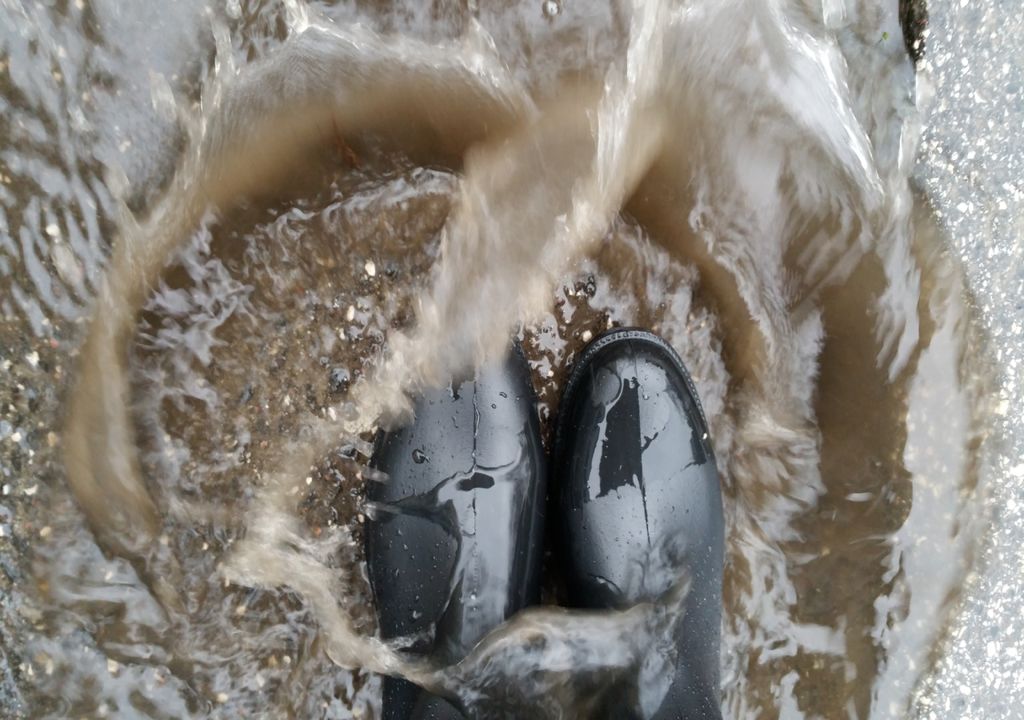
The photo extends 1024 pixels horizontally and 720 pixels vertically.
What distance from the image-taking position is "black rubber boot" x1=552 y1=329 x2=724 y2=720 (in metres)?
1.47

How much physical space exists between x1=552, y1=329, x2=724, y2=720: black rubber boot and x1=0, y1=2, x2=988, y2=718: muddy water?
8 centimetres

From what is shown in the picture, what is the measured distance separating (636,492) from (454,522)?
41cm

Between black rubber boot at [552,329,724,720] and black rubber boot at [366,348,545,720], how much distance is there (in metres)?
0.11

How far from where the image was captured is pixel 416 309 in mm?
1496

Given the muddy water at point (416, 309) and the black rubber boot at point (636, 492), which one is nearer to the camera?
the muddy water at point (416, 309)

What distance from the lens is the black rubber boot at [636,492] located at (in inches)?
57.7

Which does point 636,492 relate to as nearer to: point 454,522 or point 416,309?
point 454,522

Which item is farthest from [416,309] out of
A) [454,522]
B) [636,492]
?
[636,492]

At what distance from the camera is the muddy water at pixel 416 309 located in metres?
1.36

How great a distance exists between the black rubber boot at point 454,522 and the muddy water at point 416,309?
64mm

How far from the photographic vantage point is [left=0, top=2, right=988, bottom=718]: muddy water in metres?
1.36

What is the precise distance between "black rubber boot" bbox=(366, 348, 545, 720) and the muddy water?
0.06 metres

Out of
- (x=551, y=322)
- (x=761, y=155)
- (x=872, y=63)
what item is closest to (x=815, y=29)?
(x=872, y=63)

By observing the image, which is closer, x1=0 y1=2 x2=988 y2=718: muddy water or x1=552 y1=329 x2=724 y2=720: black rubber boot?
x1=0 y1=2 x2=988 y2=718: muddy water
